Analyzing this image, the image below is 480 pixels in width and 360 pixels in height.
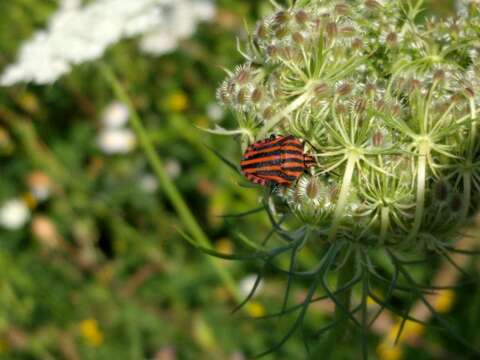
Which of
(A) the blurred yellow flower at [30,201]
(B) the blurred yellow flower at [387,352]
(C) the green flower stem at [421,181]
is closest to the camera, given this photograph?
(C) the green flower stem at [421,181]

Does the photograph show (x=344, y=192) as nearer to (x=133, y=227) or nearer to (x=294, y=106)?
(x=294, y=106)

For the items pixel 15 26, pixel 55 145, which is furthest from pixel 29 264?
pixel 15 26

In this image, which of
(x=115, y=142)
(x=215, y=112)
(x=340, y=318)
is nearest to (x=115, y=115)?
(x=115, y=142)

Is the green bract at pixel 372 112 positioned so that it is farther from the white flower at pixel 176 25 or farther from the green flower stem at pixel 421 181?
the white flower at pixel 176 25

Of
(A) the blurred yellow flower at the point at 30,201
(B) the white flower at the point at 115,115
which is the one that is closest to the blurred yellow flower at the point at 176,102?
(B) the white flower at the point at 115,115

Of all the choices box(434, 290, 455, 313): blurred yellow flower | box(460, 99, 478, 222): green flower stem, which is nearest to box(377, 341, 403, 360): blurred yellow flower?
box(434, 290, 455, 313): blurred yellow flower

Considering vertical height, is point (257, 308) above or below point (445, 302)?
above
